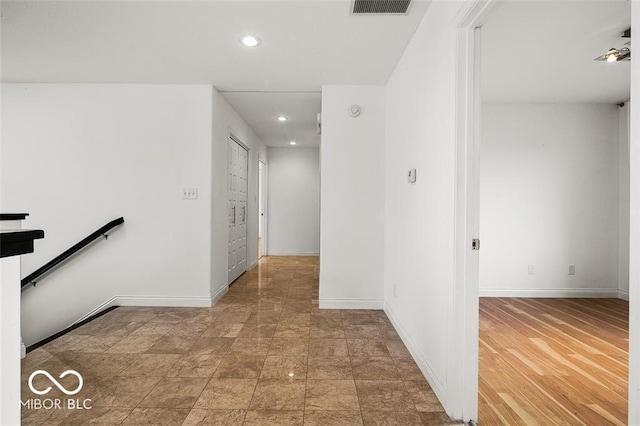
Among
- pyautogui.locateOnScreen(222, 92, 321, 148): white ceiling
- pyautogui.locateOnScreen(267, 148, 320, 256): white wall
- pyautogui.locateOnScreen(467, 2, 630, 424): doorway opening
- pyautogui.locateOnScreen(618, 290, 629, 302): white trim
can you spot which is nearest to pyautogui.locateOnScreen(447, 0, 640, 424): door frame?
pyautogui.locateOnScreen(222, 92, 321, 148): white ceiling

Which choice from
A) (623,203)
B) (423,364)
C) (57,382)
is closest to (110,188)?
(57,382)

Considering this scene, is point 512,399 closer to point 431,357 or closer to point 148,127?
Result: point 431,357

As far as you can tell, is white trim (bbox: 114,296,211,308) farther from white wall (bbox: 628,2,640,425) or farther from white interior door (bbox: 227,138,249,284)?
white wall (bbox: 628,2,640,425)

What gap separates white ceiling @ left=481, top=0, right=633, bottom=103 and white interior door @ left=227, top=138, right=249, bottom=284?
3.24m

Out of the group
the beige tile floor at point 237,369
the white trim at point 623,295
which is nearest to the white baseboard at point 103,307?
the beige tile floor at point 237,369

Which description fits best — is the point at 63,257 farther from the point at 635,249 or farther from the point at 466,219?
the point at 635,249

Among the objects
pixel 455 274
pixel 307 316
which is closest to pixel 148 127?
pixel 307 316

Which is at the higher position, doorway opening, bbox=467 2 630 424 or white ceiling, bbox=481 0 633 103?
white ceiling, bbox=481 0 633 103

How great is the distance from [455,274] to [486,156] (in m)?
3.05

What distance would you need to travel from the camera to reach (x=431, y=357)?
6.66ft

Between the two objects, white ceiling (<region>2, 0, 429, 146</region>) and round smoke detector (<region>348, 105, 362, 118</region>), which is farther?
round smoke detector (<region>348, 105, 362, 118</region>)

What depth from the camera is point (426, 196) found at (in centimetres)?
218

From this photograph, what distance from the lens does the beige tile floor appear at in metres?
1.72

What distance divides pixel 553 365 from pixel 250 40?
3.25 m
